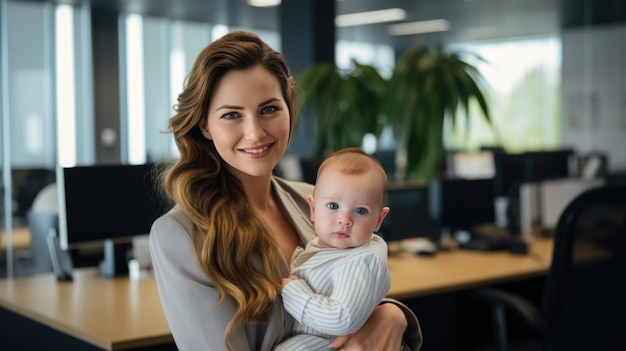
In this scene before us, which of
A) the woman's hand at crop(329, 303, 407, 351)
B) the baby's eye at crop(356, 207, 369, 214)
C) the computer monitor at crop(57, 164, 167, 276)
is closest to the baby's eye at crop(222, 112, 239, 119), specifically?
the baby's eye at crop(356, 207, 369, 214)

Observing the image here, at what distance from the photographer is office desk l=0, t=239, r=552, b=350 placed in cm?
251

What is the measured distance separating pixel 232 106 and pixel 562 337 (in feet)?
5.22

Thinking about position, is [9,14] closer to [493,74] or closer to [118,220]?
[118,220]

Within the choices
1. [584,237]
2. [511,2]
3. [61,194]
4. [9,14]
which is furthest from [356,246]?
[511,2]

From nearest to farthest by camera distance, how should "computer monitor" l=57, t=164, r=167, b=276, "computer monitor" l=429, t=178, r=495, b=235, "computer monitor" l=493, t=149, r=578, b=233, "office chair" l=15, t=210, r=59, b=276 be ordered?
1. "computer monitor" l=57, t=164, r=167, b=276
2. "office chair" l=15, t=210, r=59, b=276
3. "computer monitor" l=429, t=178, r=495, b=235
4. "computer monitor" l=493, t=149, r=578, b=233

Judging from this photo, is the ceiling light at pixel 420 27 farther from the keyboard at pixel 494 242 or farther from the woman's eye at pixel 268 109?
the woman's eye at pixel 268 109

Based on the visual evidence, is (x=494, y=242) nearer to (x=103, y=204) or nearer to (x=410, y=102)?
(x=410, y=102)

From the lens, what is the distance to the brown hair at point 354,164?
171 cm

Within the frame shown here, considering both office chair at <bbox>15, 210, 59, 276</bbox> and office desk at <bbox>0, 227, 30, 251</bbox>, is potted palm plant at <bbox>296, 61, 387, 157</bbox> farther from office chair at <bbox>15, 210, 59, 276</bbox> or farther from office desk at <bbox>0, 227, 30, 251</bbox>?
office desk at <bbox>0, 227, 30, 251</bbox>

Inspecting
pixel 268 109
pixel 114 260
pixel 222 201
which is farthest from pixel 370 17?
pixel 222 201

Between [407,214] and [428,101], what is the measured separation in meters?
0.93

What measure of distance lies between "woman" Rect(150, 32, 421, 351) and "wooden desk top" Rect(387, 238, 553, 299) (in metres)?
1.39

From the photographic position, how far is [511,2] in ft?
31.0

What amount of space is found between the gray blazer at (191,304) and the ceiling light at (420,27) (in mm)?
8999
